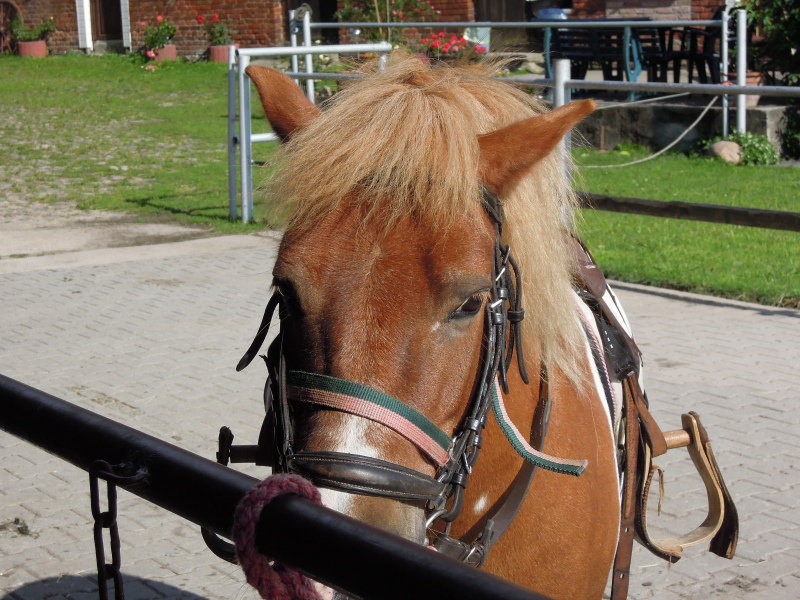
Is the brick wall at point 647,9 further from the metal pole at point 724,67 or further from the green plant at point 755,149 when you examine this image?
the green plant at point 755,149

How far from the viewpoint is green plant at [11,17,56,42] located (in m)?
28.3

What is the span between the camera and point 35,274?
9234 millimetres

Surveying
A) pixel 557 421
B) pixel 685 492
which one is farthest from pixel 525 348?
pixel 685 492

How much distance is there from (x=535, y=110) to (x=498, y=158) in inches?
22.0

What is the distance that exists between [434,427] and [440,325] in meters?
0.21

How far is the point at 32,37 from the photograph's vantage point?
92.9 feet

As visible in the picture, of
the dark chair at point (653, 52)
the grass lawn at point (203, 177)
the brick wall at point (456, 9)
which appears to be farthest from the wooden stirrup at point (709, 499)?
the brick wall at point (456, 9)

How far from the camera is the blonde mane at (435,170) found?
2.13 metres

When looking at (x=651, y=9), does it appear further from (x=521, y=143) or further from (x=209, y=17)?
(x=521, y=143)

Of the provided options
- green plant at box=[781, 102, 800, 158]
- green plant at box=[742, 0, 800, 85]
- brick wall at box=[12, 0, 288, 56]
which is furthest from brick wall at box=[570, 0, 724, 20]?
brick wall at box=[12, 0, 288, 56]

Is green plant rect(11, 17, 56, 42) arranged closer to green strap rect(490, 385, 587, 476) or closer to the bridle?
the bridle

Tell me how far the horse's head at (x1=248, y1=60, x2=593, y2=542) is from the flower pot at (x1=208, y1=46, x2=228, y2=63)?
2389 centimetres

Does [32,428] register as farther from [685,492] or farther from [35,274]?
[35,274]

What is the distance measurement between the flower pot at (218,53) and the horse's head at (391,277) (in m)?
23.9
